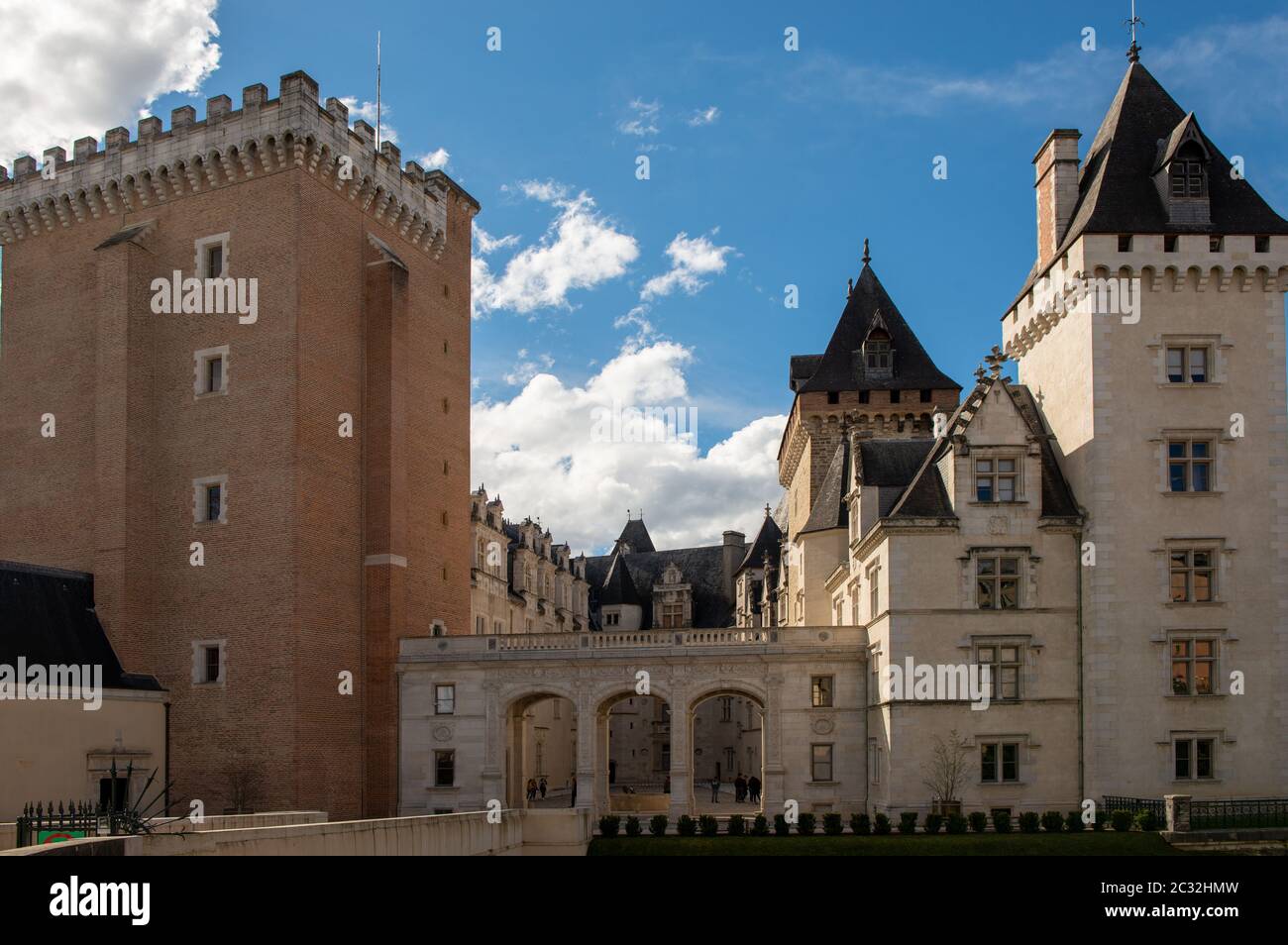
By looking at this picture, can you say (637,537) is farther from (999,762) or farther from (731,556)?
(999,762)

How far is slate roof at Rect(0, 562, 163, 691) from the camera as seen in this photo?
36969 millimetres

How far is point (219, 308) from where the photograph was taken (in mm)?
41719

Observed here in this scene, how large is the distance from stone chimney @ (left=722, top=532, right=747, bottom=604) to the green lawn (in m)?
56.1

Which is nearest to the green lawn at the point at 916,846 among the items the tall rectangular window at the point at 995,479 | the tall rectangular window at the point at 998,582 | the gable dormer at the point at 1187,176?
the tall rectangular window at the point at 998,582

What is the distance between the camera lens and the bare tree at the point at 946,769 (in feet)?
116

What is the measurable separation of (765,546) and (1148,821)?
51192 millimetres

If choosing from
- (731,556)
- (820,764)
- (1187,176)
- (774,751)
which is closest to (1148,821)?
(820,764)

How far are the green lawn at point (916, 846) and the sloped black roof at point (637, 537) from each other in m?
66.0

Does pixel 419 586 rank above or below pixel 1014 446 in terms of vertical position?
below

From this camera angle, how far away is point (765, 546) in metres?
83.1
